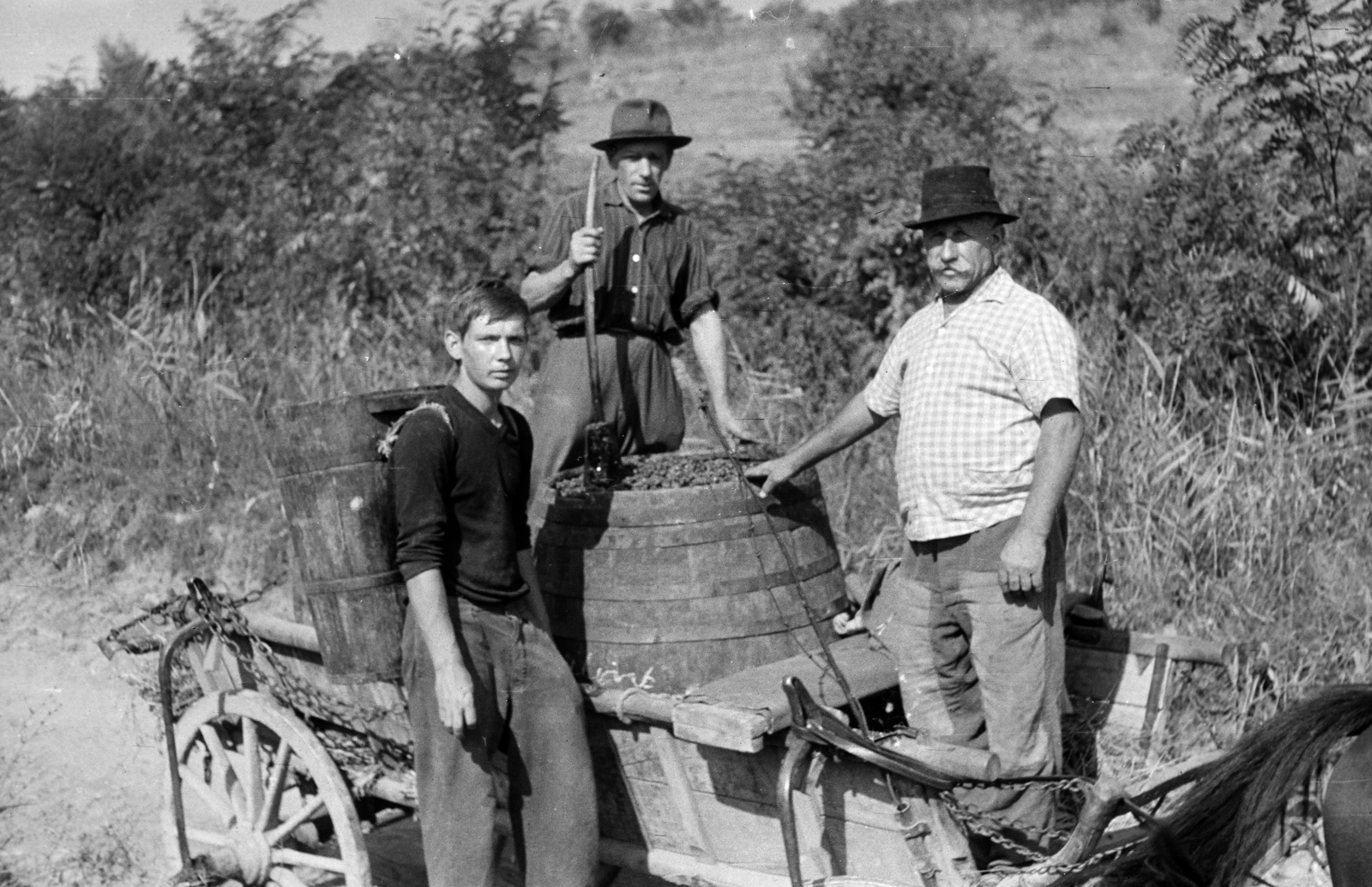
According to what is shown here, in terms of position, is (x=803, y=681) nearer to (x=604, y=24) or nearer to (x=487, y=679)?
(x=487, y=679)

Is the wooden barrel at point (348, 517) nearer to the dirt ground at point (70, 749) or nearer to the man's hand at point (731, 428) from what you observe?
the man's hand at point (731, 428)

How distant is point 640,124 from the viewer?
4.62m

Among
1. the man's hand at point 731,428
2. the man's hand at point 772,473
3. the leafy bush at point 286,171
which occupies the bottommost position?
the man's hand at point 772,473

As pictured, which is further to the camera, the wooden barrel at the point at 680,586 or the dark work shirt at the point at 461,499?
the wooden barrel at the point at 680,586

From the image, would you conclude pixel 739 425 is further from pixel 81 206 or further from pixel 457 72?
pixel 81 206

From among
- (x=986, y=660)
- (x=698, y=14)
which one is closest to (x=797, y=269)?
(x=986, y=660)

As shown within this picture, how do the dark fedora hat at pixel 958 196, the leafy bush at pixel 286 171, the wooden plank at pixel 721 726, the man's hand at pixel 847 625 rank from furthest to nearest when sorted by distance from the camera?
the leafy bush at pixel 286 171 → the man's hand at pixel 847 625 → the dark fedora hat at pixel 958 196 → the wooden plank at pixel 721 726

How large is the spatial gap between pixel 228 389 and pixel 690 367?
264 cm

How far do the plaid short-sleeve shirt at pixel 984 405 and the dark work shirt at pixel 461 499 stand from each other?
42.9 inches

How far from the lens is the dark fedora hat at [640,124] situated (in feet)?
15.2

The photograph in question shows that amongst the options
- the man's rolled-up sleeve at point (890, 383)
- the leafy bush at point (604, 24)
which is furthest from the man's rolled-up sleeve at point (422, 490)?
the leafy bush at point (604, 24)

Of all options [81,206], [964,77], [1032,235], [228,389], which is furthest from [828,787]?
[81,206]

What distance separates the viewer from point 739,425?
15.3 ft

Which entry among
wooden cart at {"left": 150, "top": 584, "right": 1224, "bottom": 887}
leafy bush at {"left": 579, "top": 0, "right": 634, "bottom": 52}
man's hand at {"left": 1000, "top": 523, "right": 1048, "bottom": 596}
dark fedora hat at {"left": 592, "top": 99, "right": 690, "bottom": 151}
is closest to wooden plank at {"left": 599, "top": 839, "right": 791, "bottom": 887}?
wooden cart at {"left": 150, "top": 584, "right": 1224, "bottom": 887}
